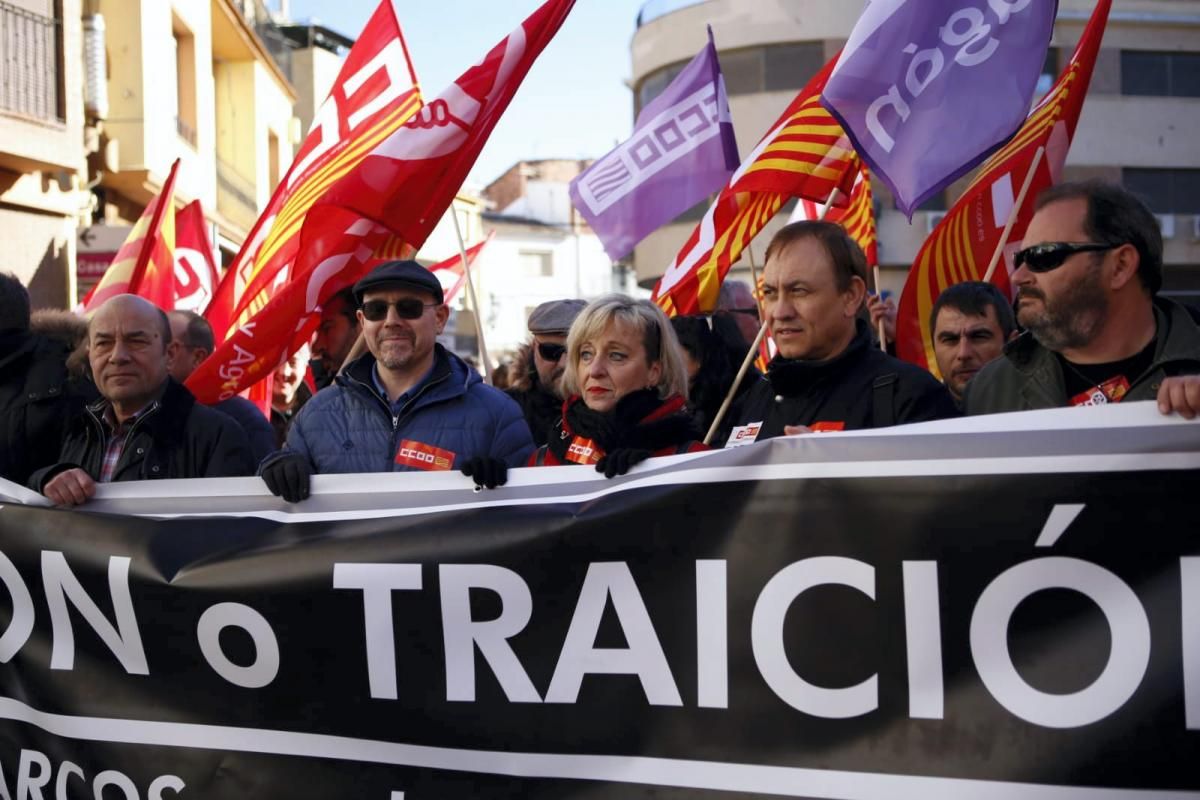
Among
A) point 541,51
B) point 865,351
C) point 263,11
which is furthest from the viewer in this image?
point 263,11

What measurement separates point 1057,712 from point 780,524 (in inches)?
25.8

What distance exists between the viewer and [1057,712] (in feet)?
8.63

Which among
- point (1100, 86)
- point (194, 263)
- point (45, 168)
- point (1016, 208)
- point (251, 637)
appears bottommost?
point (251, 637)

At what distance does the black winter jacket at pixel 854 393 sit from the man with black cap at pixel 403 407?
3.00ft

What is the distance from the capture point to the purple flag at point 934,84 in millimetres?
Result: 4730

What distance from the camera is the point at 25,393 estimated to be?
456 centimetres

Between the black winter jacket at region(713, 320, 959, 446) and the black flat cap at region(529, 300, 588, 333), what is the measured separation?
2.23m

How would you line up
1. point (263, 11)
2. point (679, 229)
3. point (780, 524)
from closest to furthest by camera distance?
point (780, 524), point (679, 229), point (263, 11)

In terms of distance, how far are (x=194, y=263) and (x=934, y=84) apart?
560cm

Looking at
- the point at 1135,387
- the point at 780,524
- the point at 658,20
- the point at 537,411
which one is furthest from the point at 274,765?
the point at 658,20

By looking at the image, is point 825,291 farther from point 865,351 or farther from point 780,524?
point 780,524

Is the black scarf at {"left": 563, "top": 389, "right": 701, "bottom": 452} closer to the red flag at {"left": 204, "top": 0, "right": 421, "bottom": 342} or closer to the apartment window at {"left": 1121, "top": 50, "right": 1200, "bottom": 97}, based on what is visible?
the red flag at {"left": 204, "top": 0, "right": 421, "bottom": 342}

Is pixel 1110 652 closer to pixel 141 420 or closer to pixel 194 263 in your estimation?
pixel 141 420

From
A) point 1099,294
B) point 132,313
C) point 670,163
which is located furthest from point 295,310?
point 1099,294
